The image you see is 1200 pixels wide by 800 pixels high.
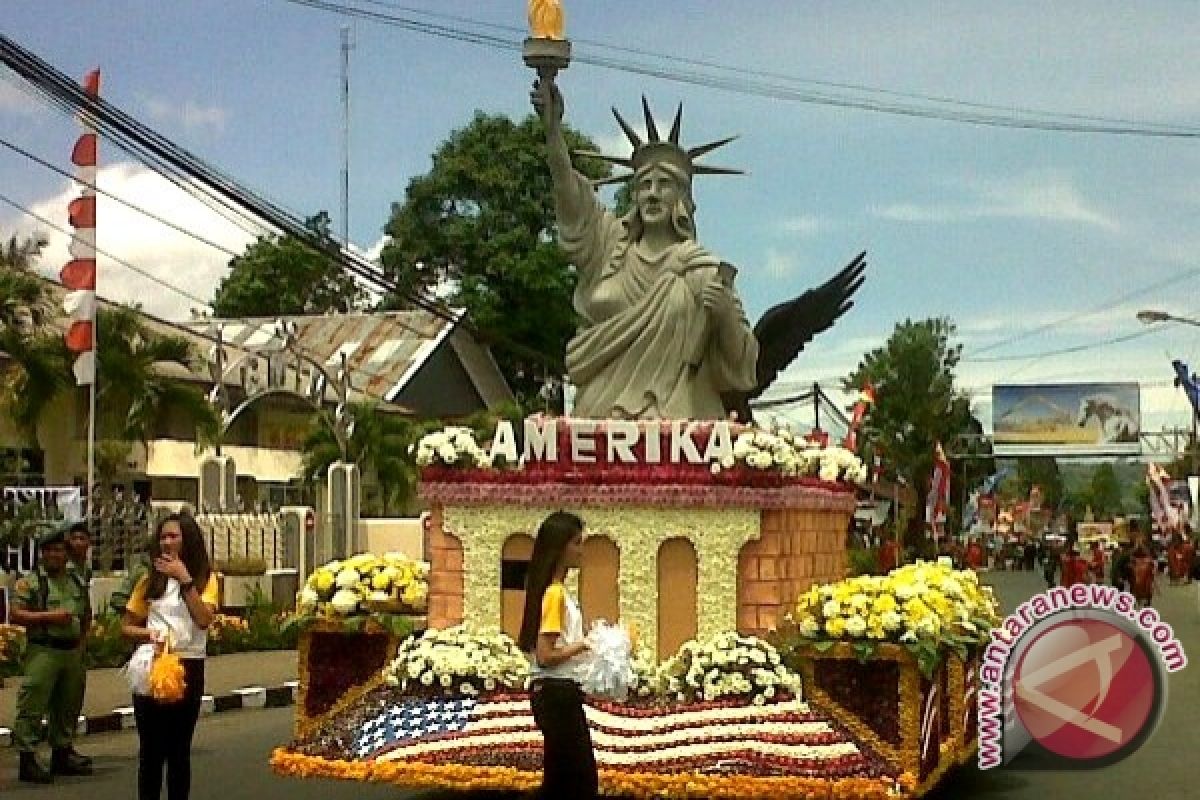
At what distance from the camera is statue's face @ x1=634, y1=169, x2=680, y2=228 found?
11398 mm

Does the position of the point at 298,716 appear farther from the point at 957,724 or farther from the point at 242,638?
the point at 242,638

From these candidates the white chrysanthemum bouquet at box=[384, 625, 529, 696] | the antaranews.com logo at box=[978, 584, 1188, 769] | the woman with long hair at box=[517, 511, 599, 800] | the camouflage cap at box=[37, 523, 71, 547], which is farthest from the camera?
the camouflage cap at box=[37, 523, 71, 547]

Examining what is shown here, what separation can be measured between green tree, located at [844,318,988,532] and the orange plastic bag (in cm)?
4390

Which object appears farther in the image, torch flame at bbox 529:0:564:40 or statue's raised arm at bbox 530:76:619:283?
statue's raised arm at bbox 530:76:619:283

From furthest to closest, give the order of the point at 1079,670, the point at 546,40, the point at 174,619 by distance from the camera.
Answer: the point at 546,40 → the point at 1079,670 → the point at 174,619

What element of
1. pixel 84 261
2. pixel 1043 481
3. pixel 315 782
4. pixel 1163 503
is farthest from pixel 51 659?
pixel 1043 481

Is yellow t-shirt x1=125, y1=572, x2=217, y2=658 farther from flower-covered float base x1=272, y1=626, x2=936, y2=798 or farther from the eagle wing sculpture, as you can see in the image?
the eagle wing sculpture

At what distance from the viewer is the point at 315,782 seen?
10391 millimetres

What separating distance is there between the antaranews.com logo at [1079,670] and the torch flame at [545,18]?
4842 millimetres

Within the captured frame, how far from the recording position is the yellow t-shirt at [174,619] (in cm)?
730

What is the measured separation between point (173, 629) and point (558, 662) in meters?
2.03

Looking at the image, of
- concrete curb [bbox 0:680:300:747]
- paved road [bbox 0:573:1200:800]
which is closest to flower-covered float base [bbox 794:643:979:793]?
paved road [bbox 0:573:1200:800]

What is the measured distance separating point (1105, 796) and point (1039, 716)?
1177 millimetres

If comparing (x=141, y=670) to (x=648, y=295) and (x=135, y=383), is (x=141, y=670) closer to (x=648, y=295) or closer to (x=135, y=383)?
(x=648, y=295)
